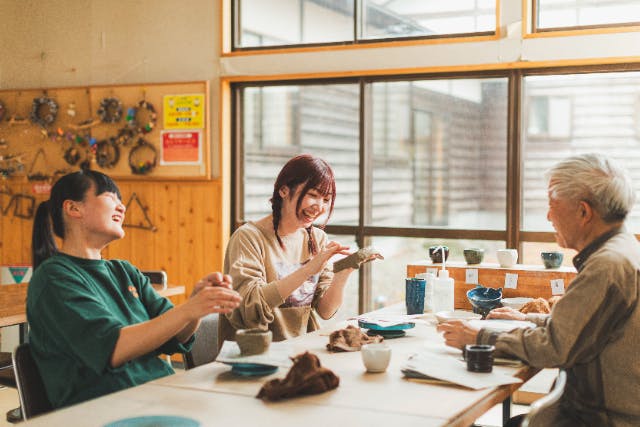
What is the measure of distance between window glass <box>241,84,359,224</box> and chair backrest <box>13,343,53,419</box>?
Result: 3.08 m

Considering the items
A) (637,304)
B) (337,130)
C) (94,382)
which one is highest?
(337,130)

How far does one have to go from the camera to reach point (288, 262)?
3059 millimetres

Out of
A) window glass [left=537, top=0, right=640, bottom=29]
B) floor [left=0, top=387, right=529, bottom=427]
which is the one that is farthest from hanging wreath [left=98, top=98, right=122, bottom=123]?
window glass [left=537, top=0, right=640, bottom=29]

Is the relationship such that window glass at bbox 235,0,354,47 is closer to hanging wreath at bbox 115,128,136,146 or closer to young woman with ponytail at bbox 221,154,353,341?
hanging wreath at bbox 115,128,136,146

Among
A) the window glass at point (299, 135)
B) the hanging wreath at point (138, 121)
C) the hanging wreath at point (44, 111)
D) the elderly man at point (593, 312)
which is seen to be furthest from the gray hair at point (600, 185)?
the hanging wreath at point (44, 111)

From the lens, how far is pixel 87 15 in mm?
5625

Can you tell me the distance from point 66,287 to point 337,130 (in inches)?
124

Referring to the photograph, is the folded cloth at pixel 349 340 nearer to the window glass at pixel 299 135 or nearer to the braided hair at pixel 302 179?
the braided hair at pixel 302 179

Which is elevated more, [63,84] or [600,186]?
[63,84]

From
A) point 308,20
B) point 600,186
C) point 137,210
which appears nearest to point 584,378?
point 600,186

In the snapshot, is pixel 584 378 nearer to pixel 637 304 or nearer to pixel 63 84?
pixel 637 304

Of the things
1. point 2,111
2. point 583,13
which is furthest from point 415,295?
point 2,111

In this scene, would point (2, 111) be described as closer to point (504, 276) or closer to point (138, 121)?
point (138, 121)

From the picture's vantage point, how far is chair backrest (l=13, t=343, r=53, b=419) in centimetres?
201
